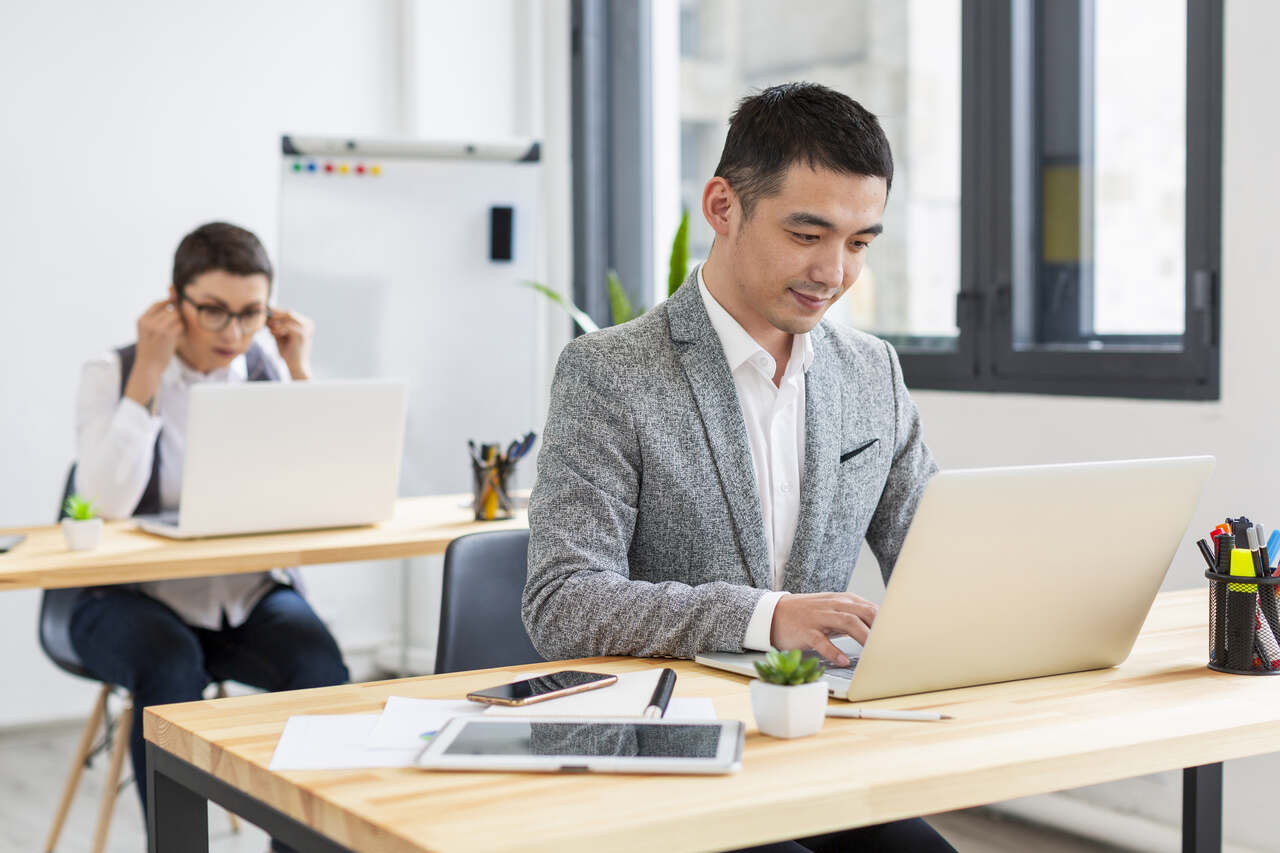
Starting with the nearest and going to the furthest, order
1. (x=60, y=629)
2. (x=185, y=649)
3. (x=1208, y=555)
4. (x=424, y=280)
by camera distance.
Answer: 1. (x=1208, y=555)
2. (x=185, y=649)
3. (x=60, y=629)
4. (x=424, y=280)

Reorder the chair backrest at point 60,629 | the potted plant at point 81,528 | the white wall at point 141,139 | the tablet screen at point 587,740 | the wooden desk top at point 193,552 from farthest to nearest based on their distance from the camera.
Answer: the white wall at point 141,139
the chair backrest at point 60,629
the potted plant at point 81,528
the wooden desk top at point 193,552
the tablet screen at point 587,740

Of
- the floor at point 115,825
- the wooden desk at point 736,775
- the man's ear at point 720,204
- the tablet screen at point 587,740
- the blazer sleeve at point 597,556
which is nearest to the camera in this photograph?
the wooden desk at point 736,775

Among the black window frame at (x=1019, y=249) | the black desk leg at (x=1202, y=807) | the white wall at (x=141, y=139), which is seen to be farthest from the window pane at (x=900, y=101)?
the black desk leg at (x=1202, y=807)

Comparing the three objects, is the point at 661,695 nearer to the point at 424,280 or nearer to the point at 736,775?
the point at 736,775

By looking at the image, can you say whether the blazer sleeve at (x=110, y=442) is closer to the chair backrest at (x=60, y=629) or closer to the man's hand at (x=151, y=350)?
the man's hand at (x=151, y=350)

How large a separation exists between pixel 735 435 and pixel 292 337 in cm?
176

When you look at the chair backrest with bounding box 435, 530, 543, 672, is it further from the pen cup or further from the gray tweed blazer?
the pen cup

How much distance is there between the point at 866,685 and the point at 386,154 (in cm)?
283

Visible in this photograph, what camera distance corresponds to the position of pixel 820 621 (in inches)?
53.4

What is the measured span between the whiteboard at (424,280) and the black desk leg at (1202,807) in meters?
2.52

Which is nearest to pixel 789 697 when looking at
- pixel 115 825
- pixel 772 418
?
pixel 772 418

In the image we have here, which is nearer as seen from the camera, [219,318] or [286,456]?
[286,456]

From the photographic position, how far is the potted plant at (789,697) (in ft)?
3.69

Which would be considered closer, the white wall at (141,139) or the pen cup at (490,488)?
the pen cup at (490,488)
